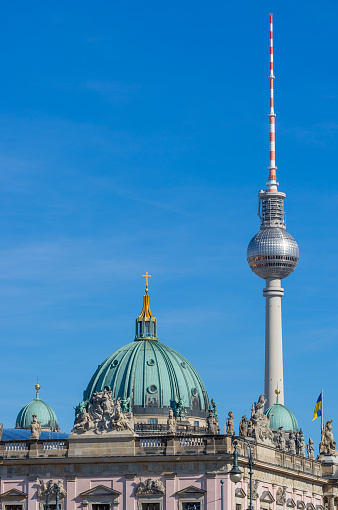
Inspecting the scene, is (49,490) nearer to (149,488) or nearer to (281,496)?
(149,488)

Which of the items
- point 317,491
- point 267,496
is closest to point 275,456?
point 267,496

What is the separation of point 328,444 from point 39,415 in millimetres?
40676

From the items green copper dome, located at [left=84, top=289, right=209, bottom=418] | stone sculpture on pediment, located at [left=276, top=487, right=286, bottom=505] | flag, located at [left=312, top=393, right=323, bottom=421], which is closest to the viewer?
stone sculpture on pediment, located at [left=276, top=487, right=286, bottom=505]

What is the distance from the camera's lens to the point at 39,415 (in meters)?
195

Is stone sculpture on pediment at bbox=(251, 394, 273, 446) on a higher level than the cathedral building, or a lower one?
higher

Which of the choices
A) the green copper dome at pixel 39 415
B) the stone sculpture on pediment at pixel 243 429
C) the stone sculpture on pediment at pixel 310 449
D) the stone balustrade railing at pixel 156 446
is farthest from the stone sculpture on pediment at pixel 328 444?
the green copper dome at pixel 39 415

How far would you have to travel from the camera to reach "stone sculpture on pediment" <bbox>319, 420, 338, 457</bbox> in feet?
576

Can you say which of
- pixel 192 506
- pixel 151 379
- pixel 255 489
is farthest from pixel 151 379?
pixel 192 506

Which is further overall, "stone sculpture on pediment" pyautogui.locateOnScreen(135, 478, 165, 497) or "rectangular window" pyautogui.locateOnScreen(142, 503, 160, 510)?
"rectangular window" pyautogui.locateOnScreen(142, 503, 160, 510)

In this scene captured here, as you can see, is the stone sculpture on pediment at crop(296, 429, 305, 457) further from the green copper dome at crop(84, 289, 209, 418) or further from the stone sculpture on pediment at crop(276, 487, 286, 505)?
the stone sculpture on pediment at crop(276, 487, 286, 505)

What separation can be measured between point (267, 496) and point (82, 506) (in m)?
19.7

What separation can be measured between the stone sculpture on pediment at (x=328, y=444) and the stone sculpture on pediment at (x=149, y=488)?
43138 millimetres

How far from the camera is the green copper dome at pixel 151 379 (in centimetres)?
17938

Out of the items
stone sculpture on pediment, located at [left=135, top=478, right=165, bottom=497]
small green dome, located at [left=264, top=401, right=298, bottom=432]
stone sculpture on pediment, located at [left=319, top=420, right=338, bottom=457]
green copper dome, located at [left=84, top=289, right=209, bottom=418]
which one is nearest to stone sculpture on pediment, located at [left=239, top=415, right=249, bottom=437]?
stone sculpture on pediment, located at [left=135, top=478, right=165, bottom=497]
